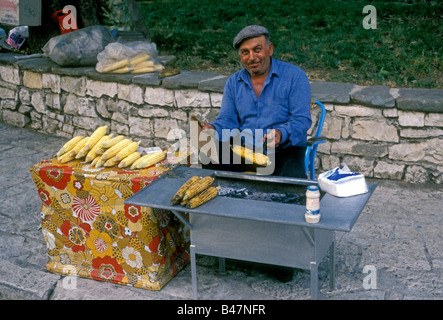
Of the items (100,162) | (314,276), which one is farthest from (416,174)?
(100,162)

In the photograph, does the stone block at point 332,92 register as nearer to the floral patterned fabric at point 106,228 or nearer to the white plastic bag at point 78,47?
the floral patterned fabric at point 106,228

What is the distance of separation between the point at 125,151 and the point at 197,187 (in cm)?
85

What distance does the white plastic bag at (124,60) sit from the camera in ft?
21.2

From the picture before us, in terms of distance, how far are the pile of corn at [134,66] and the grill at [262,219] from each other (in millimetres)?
3132

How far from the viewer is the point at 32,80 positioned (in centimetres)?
736

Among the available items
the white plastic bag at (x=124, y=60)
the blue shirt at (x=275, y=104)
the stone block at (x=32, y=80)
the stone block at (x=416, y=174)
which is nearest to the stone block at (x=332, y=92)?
the stone block at (x=416, y=174)

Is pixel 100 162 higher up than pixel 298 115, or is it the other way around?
pixel 298 115

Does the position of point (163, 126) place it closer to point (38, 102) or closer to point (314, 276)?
point (38, 102)

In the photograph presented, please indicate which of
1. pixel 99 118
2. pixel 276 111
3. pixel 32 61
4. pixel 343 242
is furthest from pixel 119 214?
pixel 32 61

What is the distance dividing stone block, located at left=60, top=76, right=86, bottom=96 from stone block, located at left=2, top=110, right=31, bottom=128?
1049mm

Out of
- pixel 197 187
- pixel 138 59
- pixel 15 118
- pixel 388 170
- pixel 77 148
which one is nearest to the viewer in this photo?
pixel 197 187

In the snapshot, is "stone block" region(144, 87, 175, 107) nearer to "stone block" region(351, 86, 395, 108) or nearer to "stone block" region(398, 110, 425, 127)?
"stone block" region(351, 86, 395, 108)

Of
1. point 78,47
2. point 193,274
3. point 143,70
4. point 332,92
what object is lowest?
point 193,274

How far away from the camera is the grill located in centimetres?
299
